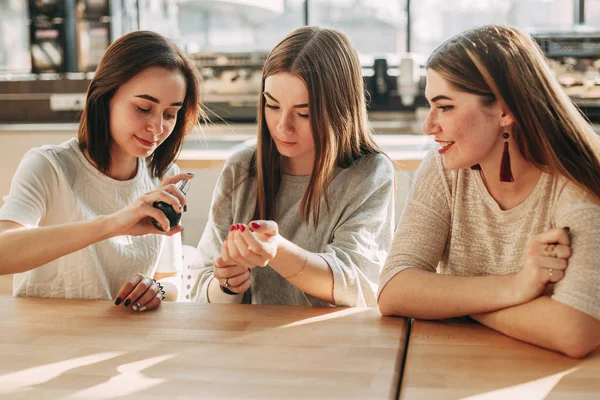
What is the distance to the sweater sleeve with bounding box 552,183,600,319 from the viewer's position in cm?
111

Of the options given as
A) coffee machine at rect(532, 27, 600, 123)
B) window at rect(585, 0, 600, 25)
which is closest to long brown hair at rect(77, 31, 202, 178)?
coffee machine at rect(532, 27, 600, 123)

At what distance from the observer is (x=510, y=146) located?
1272 millimetres

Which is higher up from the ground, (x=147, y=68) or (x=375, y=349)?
(x=147, y=68)

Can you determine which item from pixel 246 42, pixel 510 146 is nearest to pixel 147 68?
pixel 510 146

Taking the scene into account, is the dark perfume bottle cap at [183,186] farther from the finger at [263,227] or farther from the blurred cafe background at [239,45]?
the blurred cafe background at [239,45]

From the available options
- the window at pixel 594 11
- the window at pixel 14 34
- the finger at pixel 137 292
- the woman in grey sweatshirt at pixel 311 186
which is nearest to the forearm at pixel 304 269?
the woman in grey sweatshirt at pixel 311 186

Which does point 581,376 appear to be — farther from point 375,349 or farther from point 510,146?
point 510,146

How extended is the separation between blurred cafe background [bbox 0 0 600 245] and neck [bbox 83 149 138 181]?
1772 mm

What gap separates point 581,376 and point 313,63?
827 mm

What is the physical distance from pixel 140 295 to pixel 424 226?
1.73ft

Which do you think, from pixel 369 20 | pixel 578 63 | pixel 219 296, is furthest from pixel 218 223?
pixel 369 20

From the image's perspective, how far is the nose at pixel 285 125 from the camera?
150 centimetres

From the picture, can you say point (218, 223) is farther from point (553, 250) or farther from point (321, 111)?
point (553, 250)

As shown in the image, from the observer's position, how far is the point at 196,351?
1.09 m
